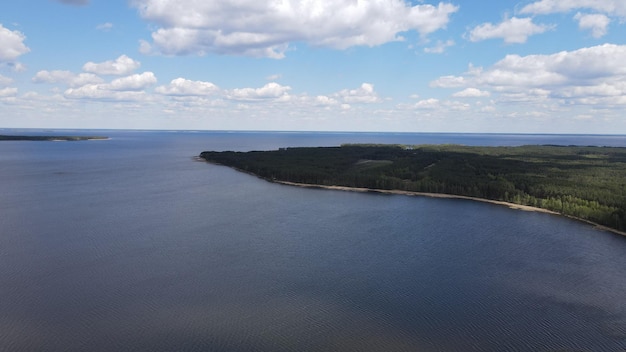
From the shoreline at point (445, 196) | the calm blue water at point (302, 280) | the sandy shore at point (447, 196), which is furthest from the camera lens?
the sandy shore at point (447, 196)

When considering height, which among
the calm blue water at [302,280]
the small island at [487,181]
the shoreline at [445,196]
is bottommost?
the calm blue water at [302,280]

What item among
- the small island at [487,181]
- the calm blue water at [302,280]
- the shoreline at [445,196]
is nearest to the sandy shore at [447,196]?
the shoreline at [445,196]

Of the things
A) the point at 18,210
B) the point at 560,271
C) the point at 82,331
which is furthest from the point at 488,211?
the point at 18,210

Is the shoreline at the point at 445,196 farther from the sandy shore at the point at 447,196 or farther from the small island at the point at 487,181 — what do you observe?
the small island at the point at 487,181

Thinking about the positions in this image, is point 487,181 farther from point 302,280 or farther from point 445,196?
point 302,280

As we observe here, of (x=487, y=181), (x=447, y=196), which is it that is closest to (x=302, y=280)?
(x=447, y=196)

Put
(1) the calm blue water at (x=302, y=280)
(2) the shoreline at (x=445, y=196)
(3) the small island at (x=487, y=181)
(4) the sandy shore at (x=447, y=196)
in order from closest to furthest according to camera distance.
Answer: (1) the calm blue water at (x=302, y=280) → (2) the shoreline at (x=445, y=196) → (4) the sandy shore at (x=447, y=196) → (3) the small island at (x=487, y=181)

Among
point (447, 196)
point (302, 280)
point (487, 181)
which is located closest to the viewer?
point (302, 280)

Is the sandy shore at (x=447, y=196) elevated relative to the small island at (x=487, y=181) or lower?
lower

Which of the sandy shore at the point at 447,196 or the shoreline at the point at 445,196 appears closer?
the shoreline at the point at 445,196

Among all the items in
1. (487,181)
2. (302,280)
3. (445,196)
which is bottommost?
(302,280)

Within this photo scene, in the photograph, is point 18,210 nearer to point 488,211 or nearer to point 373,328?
point 373,328
